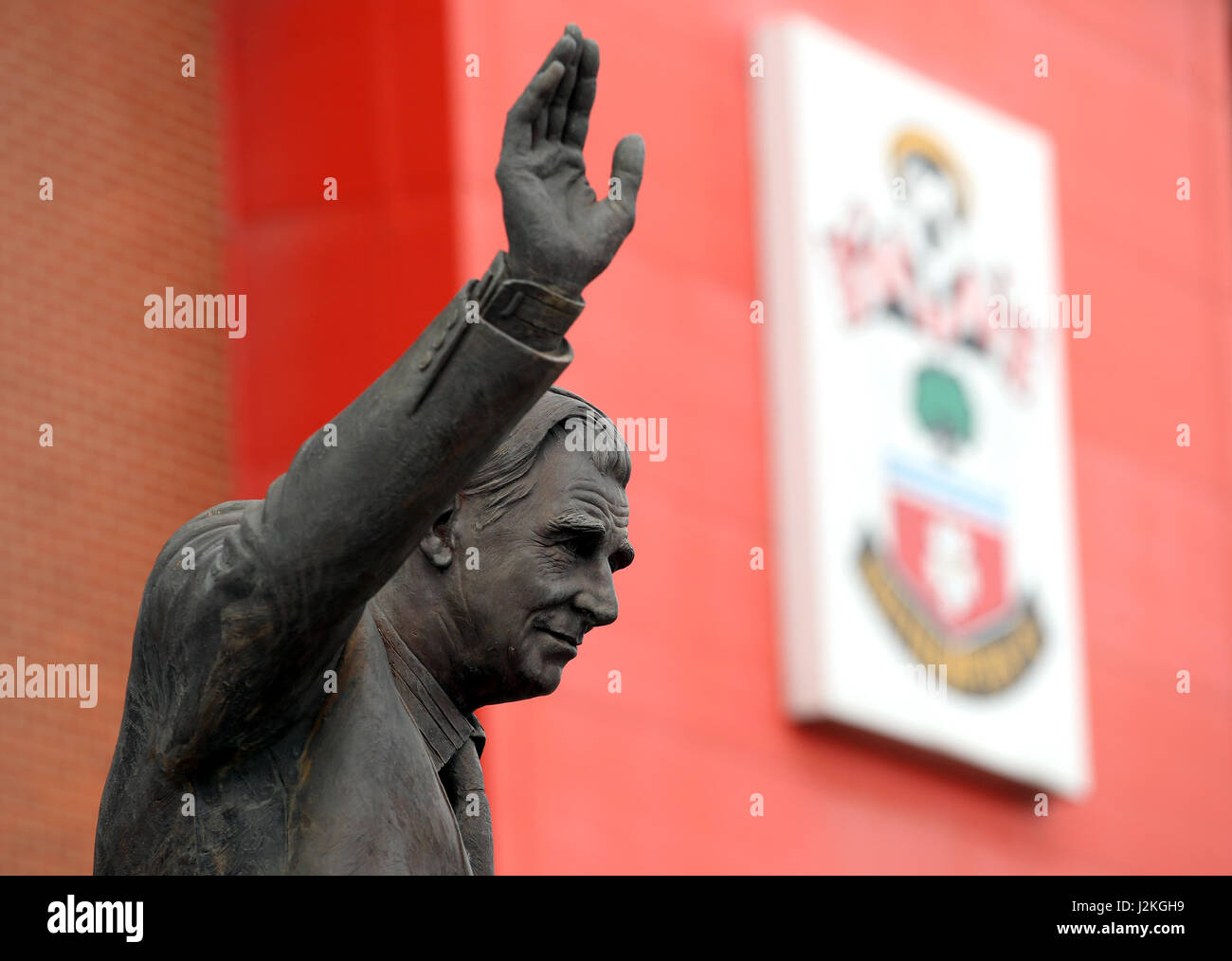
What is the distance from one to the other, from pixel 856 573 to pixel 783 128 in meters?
2.71

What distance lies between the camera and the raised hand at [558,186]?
464 centimetres

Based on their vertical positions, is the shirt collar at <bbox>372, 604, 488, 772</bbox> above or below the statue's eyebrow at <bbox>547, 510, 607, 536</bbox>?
below

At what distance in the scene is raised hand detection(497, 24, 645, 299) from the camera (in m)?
4.64

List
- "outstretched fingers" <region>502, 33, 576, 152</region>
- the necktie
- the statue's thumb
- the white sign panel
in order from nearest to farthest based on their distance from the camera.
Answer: "outstretched fingers" <region>502, 33, 576, 152</region> < the statue's thumb < the necktie < the white sign panel

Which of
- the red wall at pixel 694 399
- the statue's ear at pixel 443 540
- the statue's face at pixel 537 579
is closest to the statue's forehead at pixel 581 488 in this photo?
the statue's face at pixel 537 579

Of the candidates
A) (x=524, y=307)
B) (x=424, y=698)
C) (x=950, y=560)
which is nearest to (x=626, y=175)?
(x=524, y=307)

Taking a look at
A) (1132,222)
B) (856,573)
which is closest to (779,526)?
(856,573)

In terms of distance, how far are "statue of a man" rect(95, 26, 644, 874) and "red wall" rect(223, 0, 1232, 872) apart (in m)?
10.5

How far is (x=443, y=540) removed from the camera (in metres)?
5.23

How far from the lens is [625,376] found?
17156 millimetres
